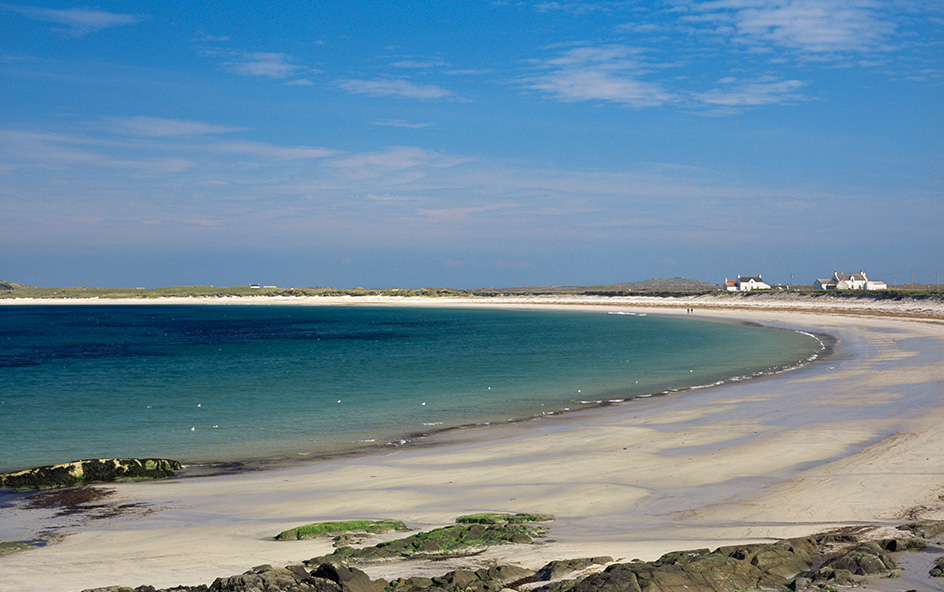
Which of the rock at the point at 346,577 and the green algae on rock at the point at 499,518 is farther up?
the rock at the point at 346,577

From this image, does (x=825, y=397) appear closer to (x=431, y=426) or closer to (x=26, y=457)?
(x=431, y=426)

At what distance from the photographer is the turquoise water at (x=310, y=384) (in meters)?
21.3

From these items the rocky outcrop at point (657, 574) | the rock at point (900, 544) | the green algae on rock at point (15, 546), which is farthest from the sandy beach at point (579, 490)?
the rock at point (900, 544)

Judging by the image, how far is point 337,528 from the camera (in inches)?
424

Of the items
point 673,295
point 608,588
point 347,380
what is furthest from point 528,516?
point 673,295

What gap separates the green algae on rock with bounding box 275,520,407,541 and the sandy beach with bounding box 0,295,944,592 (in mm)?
330

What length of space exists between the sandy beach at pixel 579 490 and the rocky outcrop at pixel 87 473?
2.66 feet

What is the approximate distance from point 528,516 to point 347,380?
1005 inches

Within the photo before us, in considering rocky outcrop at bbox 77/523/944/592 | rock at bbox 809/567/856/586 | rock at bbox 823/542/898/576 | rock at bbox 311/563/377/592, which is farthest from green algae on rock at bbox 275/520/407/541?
rock at bbox 823/542/898/576

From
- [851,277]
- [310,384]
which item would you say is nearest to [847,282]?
[851,277]

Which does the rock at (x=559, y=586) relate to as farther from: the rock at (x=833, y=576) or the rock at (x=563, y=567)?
the rock at (x=833, y=576)

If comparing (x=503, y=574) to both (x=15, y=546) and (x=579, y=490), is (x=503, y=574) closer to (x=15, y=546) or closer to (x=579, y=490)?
(x=579, y=490)

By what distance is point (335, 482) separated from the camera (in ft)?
48.9

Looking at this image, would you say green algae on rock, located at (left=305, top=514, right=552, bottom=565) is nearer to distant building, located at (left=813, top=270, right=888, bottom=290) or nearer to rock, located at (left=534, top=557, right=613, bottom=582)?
rock, located at (left=534, top=557, right=613, bottom=582)
